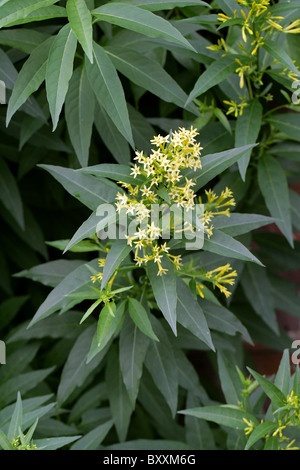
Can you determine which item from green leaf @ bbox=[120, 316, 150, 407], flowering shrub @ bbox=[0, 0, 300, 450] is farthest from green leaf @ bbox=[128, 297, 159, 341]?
green leaf @ bbox=[120, 316, 150, 407]

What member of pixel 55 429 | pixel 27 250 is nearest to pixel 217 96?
pixel 27 250

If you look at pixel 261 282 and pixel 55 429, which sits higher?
pixel 261 282

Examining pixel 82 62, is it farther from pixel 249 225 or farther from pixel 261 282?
pixel 261 282

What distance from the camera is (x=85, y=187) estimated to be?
35.7 inches

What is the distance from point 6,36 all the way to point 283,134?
1.79ft

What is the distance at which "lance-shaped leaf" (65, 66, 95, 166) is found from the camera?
1.02 m

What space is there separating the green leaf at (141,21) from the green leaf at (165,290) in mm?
315

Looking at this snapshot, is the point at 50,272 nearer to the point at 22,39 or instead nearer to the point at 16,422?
the point at 16,422

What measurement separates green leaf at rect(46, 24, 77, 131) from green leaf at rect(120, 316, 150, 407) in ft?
1.34

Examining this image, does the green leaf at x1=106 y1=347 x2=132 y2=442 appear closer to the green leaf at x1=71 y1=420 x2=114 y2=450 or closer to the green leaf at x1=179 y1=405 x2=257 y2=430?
the green leaf at x1=71 y1=420 x2=114 y2=450

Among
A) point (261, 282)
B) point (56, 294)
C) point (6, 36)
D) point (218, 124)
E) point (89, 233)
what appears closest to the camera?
point (89, 233)

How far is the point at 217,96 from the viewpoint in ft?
3.84

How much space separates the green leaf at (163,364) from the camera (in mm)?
1101

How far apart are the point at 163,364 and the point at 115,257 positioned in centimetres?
36
